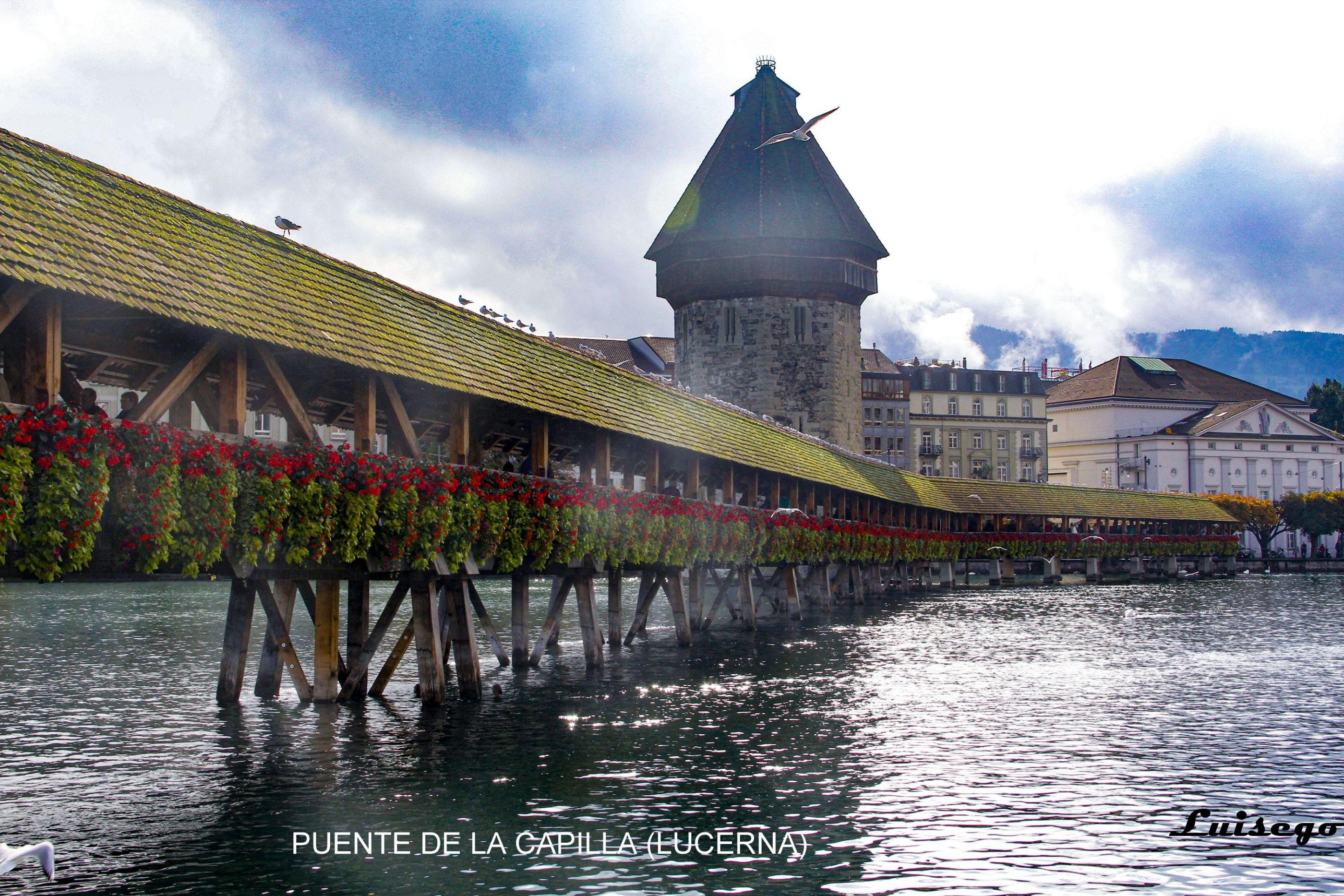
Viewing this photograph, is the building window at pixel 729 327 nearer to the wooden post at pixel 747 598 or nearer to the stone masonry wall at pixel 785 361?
the stone masonry wall at pixel 785 361

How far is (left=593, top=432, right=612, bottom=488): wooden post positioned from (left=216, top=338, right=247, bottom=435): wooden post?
9.05 m

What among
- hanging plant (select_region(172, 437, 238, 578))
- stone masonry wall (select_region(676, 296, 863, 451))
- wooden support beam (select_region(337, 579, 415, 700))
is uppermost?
stone masonry wall (select_region(676, 296, 863, 451))

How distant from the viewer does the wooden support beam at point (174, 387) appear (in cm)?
1184

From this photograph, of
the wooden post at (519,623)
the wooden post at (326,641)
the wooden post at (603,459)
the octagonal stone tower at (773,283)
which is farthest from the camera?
the octagonal stone tower at (773,283)

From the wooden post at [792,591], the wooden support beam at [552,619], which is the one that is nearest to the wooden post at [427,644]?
the wooden support beam at [552,619]

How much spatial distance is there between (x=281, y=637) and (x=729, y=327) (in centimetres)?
4352

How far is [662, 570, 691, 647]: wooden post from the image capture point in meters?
27.4

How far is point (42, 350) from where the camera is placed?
1104cm

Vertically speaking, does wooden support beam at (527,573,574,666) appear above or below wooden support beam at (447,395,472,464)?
below

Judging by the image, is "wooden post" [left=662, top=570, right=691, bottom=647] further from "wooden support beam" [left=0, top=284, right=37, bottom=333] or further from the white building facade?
the white building facade

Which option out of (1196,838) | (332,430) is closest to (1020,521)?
(332,430)

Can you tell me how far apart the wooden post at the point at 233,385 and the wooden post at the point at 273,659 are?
488 cm

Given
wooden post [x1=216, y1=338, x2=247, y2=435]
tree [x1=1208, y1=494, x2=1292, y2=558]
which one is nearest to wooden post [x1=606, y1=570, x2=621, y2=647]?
wooden post [x1=216, y1=338, x2=247, y2=435]

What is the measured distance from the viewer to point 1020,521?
6869 centimetres
